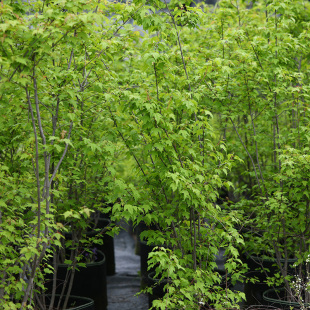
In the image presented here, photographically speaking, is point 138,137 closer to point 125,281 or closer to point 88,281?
point 88,281

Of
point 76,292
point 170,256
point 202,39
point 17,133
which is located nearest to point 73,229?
point 76,292

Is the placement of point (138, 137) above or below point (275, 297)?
above

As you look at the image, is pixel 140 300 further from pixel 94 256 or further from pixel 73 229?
pixel 73 229

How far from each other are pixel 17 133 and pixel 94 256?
254 centimetres

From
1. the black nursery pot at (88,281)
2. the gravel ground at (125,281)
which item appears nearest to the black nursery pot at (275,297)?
the gravel ground at (125,281)

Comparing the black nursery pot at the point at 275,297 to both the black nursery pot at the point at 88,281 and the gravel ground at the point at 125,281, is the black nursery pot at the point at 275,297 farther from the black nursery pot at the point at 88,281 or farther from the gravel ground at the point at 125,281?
the black nursery pot at the point at 88,281

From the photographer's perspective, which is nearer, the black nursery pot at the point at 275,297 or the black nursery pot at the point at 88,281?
the black nursery pot at the point at 275,297

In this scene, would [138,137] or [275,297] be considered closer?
[138,137]

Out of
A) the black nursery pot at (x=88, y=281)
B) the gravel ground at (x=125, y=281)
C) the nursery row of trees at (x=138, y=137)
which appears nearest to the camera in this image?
the nursery row of trees at (x=138, y=137)

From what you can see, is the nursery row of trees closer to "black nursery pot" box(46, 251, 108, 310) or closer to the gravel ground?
"black nursery pot" box(46, 251, 108, 310)

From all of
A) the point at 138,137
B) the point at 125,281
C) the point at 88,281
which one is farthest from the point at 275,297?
the point at 125,281

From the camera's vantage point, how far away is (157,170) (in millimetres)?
4129

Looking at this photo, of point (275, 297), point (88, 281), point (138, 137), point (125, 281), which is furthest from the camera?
point (125, 281)

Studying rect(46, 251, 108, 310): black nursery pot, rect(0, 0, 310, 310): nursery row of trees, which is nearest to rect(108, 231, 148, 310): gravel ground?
rect(46, 251, 108, 310): black nursery pot
